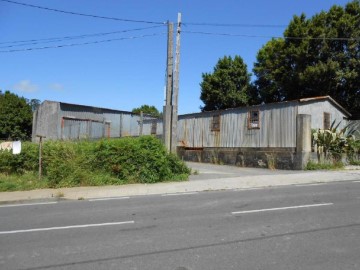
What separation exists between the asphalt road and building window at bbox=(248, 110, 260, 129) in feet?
36.4

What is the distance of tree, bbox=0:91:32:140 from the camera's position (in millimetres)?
61562

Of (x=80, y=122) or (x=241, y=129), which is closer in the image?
(x=241, y=129)

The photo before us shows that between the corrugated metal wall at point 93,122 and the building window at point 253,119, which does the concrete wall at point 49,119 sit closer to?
the corrugated metal wall at point 93,122

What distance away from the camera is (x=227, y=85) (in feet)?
138

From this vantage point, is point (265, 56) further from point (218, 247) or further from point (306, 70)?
point (218, 247)

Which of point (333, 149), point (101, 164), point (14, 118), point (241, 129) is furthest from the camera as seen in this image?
point (14, 118)

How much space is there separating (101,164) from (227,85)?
92.1 feet

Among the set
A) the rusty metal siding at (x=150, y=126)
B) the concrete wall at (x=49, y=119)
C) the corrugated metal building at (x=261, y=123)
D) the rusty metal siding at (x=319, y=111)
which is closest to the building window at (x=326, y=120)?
the corrugated metal building at (x=261, y=123)

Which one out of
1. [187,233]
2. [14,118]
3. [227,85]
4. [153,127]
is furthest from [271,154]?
[14,118]

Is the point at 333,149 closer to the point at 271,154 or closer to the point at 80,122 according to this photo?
the point at 271,154

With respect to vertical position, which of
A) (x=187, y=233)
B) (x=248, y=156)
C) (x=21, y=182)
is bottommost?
(x=187, y=233)

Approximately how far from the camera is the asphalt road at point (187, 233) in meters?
5.66

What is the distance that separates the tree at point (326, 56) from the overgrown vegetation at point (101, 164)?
731 inches

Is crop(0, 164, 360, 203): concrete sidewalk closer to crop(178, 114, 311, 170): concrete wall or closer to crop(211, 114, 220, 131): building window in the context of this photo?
crop(178, 114, 311, 170): concrete wall
